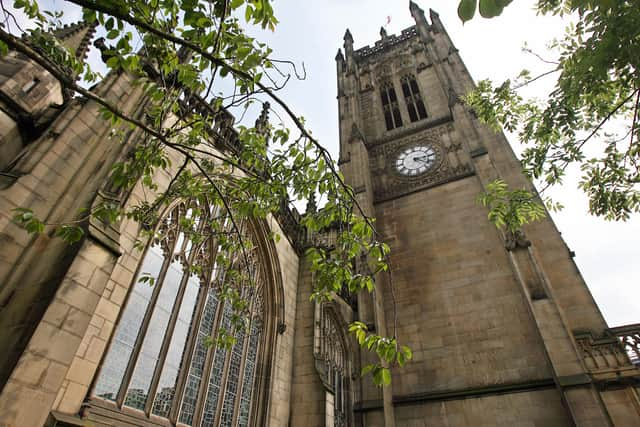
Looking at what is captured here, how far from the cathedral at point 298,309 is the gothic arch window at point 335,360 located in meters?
0.07

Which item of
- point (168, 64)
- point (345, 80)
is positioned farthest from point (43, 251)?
point (345, 80)

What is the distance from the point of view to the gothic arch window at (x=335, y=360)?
10266 mm

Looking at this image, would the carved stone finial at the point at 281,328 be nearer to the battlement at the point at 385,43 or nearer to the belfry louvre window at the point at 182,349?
the belfry louvre window at the point at 182,349

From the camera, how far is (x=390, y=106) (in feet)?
70.2

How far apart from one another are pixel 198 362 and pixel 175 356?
62 centimetres

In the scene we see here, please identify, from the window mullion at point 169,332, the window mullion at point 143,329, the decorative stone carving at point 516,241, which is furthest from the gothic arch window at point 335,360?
the decorative stone carving at point 516,241

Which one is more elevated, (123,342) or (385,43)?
(385,43)

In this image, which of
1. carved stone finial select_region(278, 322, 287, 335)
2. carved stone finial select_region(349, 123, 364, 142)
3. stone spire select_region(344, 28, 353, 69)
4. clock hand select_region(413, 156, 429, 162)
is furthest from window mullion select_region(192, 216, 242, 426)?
stone spire select_region(344, 28, 353, 69)

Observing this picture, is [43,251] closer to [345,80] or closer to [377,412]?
[377,412]

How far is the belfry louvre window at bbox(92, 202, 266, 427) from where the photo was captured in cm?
557

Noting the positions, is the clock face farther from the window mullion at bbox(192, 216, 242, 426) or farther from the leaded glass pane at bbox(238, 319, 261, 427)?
the window mullion at bbox(192, 216, 242, 426)

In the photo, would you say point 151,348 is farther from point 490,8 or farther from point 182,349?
point 490,8

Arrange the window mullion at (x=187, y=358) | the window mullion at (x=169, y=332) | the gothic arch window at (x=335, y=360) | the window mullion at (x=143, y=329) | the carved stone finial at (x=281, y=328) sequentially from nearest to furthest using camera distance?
1. the window mullion at (x=143, y=329)
2. the window mullion at (x=169, y=332)
3. the window mullion at (x=187, y=358)
4. the carved stone finial at (x=281, y=328)
5. the gothic arch window at (x=335, y=360)

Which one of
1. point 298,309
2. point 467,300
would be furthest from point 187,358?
point 467,300
